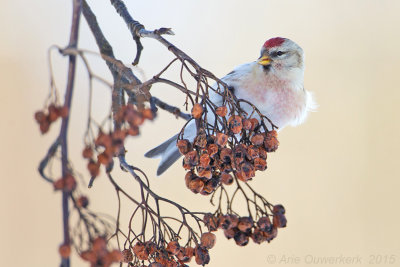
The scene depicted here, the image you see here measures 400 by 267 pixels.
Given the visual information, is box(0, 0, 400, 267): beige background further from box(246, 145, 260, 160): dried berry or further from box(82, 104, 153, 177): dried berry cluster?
box(82, 104, 153, 177): dried berry cluster

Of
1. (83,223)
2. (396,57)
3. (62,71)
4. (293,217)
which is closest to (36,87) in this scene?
(62,71)

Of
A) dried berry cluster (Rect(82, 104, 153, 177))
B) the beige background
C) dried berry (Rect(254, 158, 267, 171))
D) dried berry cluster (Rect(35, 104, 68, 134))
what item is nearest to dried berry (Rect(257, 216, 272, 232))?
dried berry (Rect(254, 158, 267, 171))

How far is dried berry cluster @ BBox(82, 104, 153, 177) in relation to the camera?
70cm

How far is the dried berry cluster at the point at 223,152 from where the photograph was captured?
1.00 m

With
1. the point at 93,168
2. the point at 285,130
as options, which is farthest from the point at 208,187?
the point at 285,130

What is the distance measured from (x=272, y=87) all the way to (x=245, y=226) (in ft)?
2.61

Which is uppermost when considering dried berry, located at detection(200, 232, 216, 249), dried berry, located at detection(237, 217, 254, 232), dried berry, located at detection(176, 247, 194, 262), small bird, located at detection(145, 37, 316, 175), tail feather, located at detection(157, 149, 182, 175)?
small bird, located at detection(145, 37, 316, 175)

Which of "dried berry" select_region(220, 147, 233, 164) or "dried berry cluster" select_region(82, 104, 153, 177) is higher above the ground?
"dried berry" select_region(220, 147, 233, 164)

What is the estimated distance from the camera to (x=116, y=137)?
70 centimetres

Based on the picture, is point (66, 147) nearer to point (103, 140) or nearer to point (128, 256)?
point (103, 140)

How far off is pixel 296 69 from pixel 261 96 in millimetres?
201

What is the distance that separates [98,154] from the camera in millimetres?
795

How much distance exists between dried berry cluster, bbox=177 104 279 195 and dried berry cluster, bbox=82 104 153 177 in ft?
0.82

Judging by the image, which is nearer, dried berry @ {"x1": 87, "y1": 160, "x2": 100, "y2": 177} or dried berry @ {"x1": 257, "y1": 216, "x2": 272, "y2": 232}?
dried berry @ {"x1": 87, "y1": 160, "x2": 100, "y2": 177}
